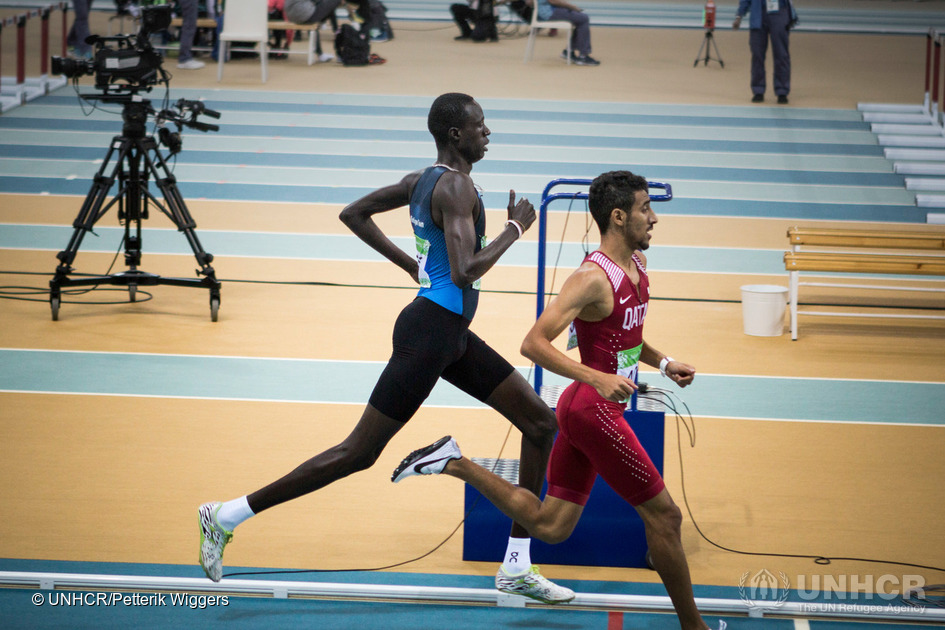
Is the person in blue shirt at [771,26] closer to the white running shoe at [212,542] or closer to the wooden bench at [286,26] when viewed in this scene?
the wooden bench at [286,26]

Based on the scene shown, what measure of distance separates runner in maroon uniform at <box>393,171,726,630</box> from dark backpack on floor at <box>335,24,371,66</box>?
14.5m

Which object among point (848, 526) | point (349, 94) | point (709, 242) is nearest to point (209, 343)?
point (848, 526)

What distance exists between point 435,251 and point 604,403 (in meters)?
0.85

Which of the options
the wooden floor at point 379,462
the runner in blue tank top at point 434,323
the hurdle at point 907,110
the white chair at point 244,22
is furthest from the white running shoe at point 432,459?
the white chair at point 244,22

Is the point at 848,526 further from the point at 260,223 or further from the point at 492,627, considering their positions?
the point at 260,223

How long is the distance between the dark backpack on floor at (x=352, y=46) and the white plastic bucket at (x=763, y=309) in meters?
11.5

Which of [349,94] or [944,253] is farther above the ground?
[349,94]

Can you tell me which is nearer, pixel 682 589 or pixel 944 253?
pixel 682 589

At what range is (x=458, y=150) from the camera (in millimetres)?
3904

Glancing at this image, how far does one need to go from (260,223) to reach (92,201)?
11.0 feet

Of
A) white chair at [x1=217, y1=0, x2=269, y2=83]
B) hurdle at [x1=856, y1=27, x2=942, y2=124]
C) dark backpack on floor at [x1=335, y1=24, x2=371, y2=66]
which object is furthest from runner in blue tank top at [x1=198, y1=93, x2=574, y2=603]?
dark backpack on floor at [x1=335, y1=24, x2=371, y2=66]

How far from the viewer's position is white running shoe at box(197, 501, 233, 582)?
3.92m

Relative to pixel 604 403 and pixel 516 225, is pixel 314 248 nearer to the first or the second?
pixel 516 225

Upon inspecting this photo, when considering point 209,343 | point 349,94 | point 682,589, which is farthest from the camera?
point 349,94
